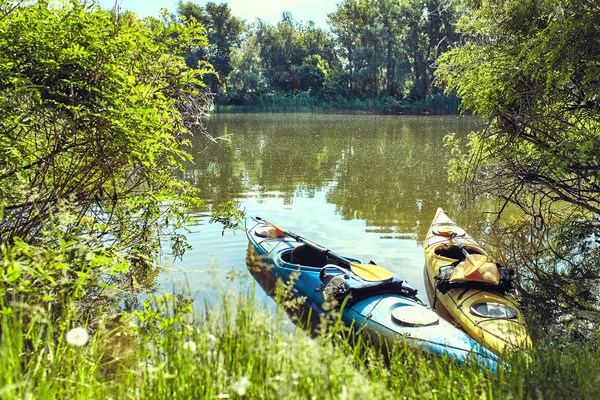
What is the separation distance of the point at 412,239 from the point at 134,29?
593cm

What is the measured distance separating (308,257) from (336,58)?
50.1 meters

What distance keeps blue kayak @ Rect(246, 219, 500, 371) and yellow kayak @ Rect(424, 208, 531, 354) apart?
37cm

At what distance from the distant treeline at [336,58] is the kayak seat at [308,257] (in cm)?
3764

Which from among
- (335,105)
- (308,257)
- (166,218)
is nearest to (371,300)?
(308,257)

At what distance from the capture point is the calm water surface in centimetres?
748


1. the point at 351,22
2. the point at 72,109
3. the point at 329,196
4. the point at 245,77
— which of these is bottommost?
the point at 329,196

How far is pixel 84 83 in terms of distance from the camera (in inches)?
141

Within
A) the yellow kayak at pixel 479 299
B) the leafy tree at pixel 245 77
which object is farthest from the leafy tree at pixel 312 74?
the yellow kayak at pixel 479 299

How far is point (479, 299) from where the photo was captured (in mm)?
5090

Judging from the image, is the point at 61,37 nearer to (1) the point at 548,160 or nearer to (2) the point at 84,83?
(2) the point at 84,83

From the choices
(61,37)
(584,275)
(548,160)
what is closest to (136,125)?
(61,37)

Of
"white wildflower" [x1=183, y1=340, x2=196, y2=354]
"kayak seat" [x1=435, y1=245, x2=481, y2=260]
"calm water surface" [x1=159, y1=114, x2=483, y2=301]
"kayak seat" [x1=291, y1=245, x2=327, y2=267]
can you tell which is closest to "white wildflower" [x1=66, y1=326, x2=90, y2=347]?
"white wildflower" [x1=183, y1=340, x2=196, y2=354]

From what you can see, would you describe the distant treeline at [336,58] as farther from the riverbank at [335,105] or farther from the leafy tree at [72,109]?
the leafy tree at [72,109]

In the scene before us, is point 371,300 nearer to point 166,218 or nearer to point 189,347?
point 166,218
